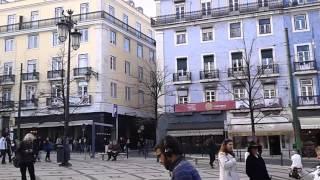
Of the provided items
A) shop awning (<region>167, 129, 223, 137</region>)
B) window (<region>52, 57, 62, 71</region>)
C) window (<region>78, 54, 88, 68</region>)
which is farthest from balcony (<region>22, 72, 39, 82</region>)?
shop awning (<region>167, 129, 223, 137</region>)

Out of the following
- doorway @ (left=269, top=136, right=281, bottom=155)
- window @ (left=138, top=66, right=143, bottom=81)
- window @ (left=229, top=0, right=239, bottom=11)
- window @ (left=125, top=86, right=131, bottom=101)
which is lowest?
doorway @ (left=269, top=136, right=281, bottom=155)

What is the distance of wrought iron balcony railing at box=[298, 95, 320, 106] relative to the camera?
37.1 metres

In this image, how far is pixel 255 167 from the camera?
770cm

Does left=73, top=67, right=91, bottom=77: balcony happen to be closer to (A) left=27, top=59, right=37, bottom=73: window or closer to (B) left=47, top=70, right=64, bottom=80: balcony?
(B) left=47, top=70, right=64, bottom=80: balcony

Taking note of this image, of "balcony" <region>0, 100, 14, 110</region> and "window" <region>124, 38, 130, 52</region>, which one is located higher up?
"window" <region>124, 38, 130, 52</region>

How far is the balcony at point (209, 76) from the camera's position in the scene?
40312 millimetres

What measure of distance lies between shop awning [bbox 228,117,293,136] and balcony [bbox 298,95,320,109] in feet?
6.00

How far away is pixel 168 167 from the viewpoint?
4230 mm

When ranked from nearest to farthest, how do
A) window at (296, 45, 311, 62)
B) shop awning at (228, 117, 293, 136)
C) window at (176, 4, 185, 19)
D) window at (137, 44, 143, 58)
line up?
shop awning at (228, 117, 293, 136) → window at (296, 45, 311, 62) → window at (176, 4, 185, 19) → window at (137, 44, 143, 58)

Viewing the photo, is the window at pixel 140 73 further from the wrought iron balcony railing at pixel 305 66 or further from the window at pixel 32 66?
the wrought iron balcony railing at pixel 305 66

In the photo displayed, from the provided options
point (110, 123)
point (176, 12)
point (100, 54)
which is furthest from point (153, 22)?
point (110, 123)

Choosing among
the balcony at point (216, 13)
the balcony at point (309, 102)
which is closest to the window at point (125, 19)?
the balcony at point (216, 13)

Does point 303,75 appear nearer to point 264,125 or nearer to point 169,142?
point 264,125

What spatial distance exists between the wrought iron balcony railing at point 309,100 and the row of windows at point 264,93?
23 millimetres
